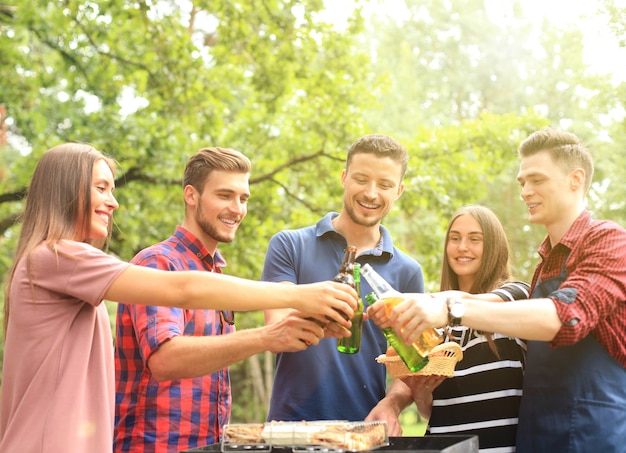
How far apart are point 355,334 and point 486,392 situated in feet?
2.15

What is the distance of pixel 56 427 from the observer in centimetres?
243

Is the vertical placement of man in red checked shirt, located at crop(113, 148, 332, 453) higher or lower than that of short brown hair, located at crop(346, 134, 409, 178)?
lower

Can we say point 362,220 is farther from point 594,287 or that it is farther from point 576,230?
point 594,287

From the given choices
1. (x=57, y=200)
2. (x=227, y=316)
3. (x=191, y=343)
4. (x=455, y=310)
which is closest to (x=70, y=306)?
(x=57, y=200)

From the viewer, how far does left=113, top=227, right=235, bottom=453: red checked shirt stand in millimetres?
3043

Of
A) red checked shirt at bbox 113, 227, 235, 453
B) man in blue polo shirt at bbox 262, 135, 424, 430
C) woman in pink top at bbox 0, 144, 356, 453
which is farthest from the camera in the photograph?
man in blue polo shirt at bbox 262, 135, 424, 430

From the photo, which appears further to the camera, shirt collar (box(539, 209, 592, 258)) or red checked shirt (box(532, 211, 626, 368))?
shirt collar (box(539, 209, 592, 258))

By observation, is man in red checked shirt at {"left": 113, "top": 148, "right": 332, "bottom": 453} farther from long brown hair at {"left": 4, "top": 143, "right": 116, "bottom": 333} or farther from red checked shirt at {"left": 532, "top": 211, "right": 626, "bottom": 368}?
red checked shirt at {"left": 532, "top": 211, "right": 626, "bottom": 368}

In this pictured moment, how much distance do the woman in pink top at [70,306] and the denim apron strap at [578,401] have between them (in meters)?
0.91

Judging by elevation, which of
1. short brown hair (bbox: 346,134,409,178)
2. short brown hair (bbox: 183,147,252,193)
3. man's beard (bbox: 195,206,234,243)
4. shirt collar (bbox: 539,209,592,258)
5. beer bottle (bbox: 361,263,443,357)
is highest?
short brown hair (bbox: 346,134,409,178)

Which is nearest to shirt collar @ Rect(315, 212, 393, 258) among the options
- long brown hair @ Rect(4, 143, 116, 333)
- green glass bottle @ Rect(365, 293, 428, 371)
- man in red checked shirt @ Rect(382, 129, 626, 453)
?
green glass bottle @ Rect(365, 293, 428, 371)

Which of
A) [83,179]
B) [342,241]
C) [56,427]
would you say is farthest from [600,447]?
[83,179]

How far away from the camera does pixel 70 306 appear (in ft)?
8.38

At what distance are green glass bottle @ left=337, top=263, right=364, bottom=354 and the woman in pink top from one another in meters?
0.48
